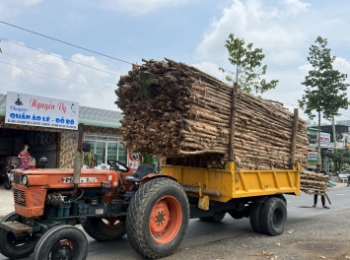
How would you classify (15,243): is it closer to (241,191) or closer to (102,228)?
(102,228)

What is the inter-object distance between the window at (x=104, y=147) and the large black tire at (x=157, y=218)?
11.4m

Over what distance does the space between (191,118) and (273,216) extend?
331 cm

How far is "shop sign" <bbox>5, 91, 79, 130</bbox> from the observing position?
13.1 m

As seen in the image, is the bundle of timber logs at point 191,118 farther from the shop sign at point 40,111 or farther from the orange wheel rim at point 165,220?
the shop sign at point 40,111

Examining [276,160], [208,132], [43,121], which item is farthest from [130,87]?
[43,121]

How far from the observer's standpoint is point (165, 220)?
19.7ft

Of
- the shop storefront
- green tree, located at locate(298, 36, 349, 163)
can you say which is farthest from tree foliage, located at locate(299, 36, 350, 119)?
the shop storefront

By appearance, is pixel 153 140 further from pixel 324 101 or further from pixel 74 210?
pixel 324 101

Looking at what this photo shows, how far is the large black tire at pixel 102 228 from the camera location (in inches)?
262

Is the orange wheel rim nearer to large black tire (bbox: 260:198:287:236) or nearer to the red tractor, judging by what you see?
the red tractor

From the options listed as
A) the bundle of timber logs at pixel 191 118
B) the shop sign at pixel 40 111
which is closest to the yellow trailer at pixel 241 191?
the bundle of timber logs at pixel 191 118

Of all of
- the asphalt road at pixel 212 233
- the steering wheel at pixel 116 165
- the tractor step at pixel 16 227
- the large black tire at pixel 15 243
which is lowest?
the asphalt road at pixel 212 233

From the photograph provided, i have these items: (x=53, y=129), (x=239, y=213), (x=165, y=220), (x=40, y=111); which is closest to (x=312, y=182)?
(x=239, y=213)

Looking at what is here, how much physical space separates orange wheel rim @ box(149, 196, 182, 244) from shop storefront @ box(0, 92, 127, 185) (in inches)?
309
